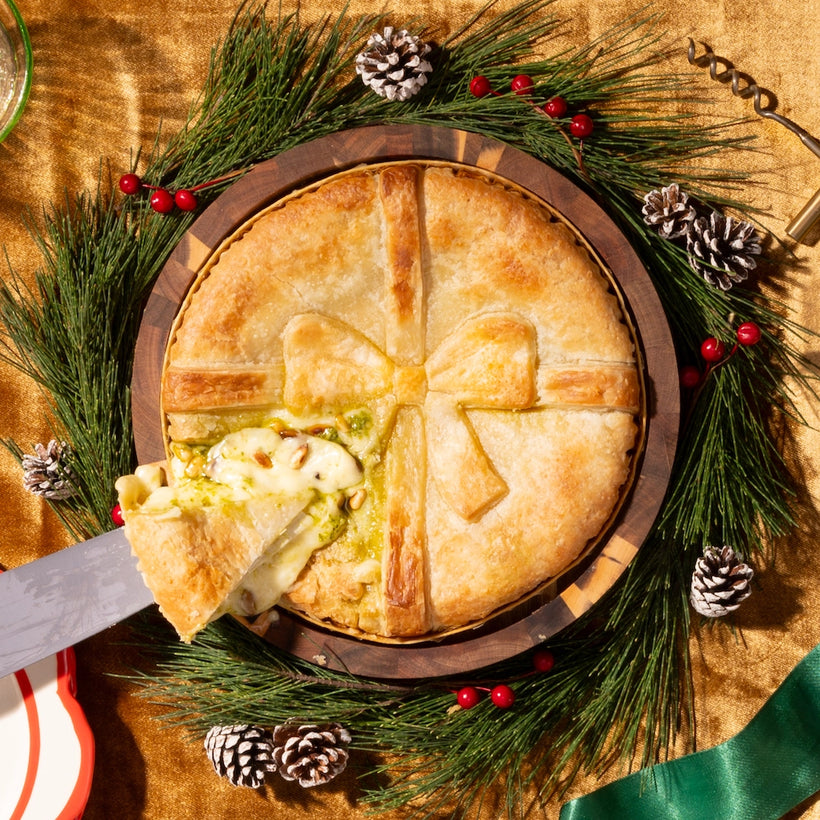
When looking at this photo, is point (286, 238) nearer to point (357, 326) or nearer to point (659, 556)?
point (357, 326)

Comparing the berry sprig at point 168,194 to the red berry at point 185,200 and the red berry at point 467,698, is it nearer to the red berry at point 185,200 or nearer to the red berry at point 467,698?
the red berry at point 185,200

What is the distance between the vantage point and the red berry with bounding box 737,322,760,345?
1.87 m

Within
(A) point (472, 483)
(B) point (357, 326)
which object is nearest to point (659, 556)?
(A) point (472, 483)

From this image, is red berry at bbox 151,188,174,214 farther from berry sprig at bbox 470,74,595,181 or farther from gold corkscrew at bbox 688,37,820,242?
gold corkscrew at bbox 688,37,820,242

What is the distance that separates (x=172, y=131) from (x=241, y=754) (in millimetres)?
1599

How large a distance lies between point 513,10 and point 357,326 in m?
0.95

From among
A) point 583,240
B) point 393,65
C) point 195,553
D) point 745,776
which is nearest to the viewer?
point 195,553

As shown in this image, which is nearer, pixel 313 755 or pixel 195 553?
pixel 195 553

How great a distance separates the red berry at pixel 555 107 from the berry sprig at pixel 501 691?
1.32 meters

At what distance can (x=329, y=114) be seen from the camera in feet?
6.58

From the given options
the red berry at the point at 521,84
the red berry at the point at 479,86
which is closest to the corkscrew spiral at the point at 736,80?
the red berry at the point at 521,84

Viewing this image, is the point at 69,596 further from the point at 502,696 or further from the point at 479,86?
the point at 479,86

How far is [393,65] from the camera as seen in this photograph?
6.28 feet

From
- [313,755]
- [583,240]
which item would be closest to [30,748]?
[313,755]
